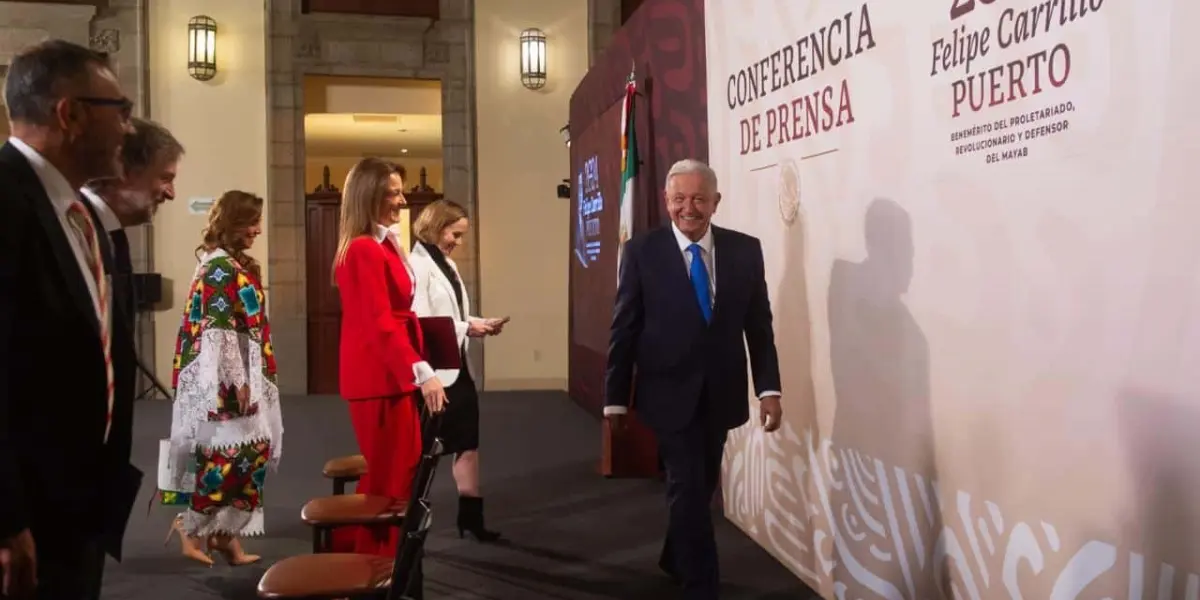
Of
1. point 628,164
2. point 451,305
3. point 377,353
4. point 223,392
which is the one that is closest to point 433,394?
point 377,353

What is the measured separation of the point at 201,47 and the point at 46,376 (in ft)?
28.6

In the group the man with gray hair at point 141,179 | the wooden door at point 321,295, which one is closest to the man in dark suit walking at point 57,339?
the man with gray hair at point 141,179

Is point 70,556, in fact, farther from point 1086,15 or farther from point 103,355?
point 1086,15

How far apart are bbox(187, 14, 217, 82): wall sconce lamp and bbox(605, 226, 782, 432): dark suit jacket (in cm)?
780

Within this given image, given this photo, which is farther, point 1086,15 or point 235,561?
point 235,561

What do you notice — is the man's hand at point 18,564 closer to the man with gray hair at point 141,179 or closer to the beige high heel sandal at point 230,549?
the man with gray hair at point 141,179


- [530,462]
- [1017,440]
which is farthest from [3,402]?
[530,462]

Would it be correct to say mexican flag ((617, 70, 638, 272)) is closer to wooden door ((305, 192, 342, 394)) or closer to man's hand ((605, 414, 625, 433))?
man's hand ((605, 414, 625, 433))

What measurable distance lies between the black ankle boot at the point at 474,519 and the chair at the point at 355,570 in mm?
1689

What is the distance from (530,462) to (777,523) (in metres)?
2.50

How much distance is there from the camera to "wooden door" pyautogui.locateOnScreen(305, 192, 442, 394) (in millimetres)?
9680

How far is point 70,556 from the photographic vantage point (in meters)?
1.53

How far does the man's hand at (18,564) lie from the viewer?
4.36 ft

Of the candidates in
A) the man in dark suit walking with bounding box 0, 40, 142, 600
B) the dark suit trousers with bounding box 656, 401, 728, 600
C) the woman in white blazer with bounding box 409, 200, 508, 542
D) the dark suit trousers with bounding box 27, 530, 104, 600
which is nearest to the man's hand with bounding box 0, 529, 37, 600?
the man in dark suit walking with bounding box 0, 40, 142, 600
